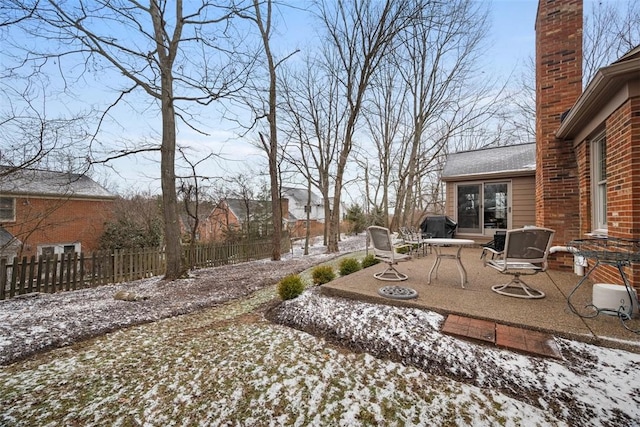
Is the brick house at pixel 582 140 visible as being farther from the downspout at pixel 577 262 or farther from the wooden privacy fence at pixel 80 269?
the wooden privacy fence at pixel 80 269

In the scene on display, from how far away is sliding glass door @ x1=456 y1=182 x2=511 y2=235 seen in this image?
27.1ft

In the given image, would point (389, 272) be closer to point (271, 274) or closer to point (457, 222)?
point (271, 274)

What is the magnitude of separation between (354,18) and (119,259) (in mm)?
10748

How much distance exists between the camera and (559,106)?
5188 mm

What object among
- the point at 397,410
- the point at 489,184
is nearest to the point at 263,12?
the point at 489,184

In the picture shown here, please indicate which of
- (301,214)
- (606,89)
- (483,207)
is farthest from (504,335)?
(301,214)

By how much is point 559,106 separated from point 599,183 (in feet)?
6.67

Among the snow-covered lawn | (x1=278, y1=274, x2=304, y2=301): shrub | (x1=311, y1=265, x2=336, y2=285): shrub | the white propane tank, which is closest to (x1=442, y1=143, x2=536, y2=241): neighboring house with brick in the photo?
the white propane tank

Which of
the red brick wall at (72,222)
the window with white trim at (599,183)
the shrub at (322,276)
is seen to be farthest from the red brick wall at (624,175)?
the red brick wall at (72,222)

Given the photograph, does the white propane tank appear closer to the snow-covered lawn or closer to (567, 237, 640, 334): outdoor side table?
(567, 237, 640, 334): outdoor side table

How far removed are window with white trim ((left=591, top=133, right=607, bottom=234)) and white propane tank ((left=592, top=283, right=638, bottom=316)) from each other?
155 centimetres

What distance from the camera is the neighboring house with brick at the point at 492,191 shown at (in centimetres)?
787

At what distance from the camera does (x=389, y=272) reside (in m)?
4.95

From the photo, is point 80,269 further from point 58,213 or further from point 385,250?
point 58,213
